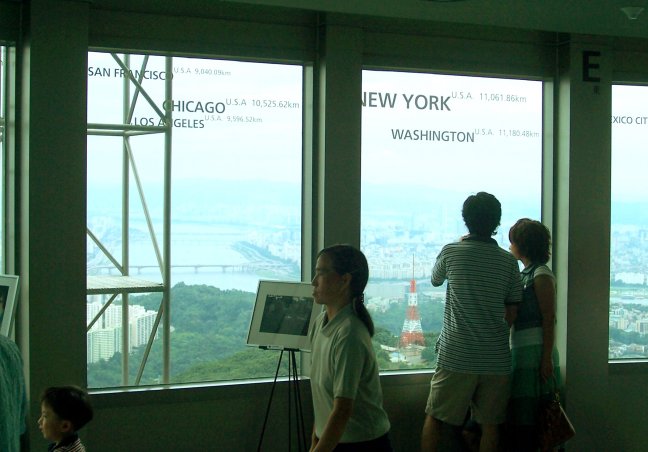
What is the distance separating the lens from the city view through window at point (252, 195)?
4949 mm

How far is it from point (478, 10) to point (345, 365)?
2.86 meters

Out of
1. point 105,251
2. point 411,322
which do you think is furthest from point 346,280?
point 411,322

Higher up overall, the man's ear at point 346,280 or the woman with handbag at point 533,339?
the man's ear at point 346,280

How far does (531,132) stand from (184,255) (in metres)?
2.64

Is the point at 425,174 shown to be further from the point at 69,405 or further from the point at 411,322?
the point at 69,405

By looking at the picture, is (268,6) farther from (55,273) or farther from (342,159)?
(55,273)

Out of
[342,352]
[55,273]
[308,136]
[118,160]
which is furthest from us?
[308,136]

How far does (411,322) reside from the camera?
5.57 m

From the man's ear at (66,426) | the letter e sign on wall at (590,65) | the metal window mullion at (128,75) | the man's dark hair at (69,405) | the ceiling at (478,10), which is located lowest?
the man's ear at (66,426)

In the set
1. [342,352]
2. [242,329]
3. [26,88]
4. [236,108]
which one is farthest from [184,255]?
[342,352]

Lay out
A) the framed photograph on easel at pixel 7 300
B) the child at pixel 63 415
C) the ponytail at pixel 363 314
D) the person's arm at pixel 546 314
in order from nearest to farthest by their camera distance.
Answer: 1. the ponytail at pixel 363 314
2. the child at pixel 63 415
3. the framed photograph on easel at pixel 7 300
4. the person's arm at pixel 546 314

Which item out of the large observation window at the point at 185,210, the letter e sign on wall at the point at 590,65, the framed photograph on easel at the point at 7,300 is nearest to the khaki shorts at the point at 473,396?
the large observation window at the point at 185,210

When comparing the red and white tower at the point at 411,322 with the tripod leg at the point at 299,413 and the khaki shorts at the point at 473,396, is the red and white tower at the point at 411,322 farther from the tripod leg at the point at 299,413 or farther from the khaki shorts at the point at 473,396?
the tripod leg at the point at 299,413

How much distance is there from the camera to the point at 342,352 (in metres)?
2.80
